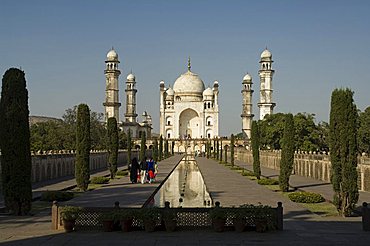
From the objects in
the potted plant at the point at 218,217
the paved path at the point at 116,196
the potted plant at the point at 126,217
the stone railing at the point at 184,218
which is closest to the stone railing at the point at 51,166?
the paved path at the point at 116,196

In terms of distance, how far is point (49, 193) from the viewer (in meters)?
13.0

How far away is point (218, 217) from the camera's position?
7961 millimetres

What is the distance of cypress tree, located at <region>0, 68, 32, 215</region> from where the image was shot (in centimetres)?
1020

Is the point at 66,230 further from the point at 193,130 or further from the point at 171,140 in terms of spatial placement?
the point at 193,130

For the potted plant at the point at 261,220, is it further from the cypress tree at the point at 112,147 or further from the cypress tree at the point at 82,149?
the cypress tree at the point at 112,147

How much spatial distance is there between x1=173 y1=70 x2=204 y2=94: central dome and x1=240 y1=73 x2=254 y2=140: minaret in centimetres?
695

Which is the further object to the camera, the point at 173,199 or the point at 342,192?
the point at 173,199

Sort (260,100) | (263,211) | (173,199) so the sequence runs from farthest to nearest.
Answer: (260,100) → (173,199) → (263,211)

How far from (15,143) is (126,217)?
3.47 metres

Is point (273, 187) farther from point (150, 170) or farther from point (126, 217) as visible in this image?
point (126, 217)

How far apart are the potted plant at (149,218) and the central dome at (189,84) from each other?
68100 millimetres

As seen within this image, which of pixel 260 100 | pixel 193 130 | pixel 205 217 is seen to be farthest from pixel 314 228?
pixel 193 130

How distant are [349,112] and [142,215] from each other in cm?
471

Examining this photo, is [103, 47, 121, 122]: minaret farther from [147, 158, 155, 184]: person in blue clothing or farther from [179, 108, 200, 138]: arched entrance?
[147, 158, 155, 184]: person in blue clothing
